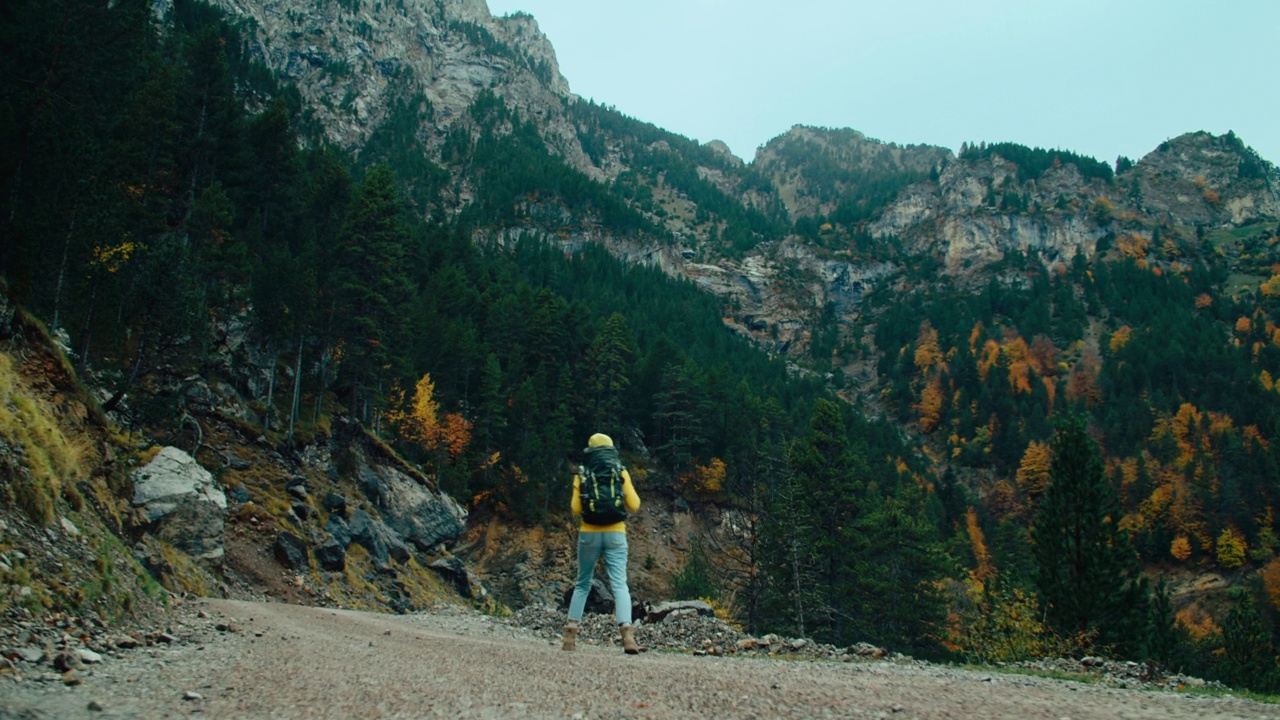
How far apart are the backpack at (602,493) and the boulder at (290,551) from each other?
57.7ft

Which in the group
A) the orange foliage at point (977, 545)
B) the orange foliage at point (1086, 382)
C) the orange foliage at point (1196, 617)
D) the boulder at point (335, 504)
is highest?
the orange foliage at point (1086, 382)

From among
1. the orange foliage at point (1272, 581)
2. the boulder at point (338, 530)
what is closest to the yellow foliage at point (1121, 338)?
the orange foliage at point (1272, 581)

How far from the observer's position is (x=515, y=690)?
17.2 ft

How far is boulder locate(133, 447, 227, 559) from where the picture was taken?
16406mm

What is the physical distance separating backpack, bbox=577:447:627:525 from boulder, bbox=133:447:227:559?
14155mm

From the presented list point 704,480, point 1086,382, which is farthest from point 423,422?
point 1086,382

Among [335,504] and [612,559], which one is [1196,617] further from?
[612,559]

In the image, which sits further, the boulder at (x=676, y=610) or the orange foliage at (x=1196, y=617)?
the orange foliage at (x=1196, y=617)

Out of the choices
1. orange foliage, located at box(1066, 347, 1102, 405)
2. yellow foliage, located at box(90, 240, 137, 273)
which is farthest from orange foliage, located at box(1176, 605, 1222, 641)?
yellow foliage, located at box(90, 240, 137, 273)

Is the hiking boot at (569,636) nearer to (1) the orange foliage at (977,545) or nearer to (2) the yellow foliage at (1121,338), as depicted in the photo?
(1) the orange foliage at (977,545)

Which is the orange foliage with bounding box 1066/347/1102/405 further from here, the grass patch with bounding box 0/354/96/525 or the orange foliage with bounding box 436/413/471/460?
the grass patch with bounding box 0/354/96/525

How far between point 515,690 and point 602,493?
2742mm

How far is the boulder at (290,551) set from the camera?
20.9m

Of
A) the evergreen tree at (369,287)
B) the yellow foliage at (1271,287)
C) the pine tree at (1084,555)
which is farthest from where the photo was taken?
the yellow foliage at (1271,287)
